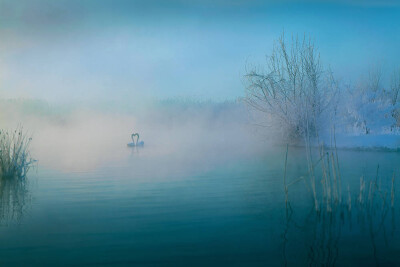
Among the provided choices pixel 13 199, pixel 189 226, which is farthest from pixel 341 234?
pixel 13 199

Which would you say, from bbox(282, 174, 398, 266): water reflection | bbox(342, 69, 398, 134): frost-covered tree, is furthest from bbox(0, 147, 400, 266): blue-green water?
bbox(342, 69, 398, 134): frost-covered tree

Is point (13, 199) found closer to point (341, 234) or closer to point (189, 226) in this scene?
point (189, 226)

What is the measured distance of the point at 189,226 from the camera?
18.1ft

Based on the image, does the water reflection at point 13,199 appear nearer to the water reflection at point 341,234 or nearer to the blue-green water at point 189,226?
the blue-green water at point 189,226

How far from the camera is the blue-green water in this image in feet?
14.5

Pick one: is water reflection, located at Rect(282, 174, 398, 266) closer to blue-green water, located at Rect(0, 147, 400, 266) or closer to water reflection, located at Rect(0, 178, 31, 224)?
blue-green water, located at Rect(0, 147, 400, 266)

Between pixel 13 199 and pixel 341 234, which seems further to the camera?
pixel 13 199

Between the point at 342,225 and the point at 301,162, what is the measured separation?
7.31 m

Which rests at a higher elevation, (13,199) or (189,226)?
(13,199)

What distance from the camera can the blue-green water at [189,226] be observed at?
4414 mm

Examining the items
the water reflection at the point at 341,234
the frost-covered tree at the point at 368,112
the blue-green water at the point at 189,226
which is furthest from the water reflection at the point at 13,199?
the frost-covered tree at the point at 368,112

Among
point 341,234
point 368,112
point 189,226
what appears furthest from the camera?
point 368,112

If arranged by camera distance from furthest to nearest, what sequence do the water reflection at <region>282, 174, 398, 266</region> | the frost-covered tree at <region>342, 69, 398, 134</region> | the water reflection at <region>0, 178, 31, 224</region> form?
the frost-covered tree at <region>342, 69, 398, 134</region>
the water reflection at <region>0, 178, 31, 224</region>
the water reflection at <region>282, 174, 398, 266</region>

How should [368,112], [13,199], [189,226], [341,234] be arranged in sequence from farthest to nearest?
[368,112], [13,199], [189,226], [341,234]
